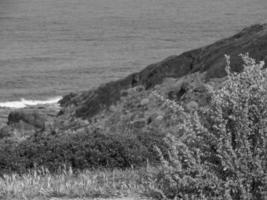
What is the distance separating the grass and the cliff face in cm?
1906

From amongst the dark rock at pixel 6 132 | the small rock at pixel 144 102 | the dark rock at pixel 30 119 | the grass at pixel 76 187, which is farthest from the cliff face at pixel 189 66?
the grass at pixel 76 187

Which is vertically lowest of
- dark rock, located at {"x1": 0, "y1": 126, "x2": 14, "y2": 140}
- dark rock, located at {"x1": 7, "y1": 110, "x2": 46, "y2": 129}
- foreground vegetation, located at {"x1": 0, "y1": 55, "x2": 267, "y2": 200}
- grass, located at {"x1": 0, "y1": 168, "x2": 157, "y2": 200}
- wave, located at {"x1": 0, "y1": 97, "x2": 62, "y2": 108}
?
dark rock, located at {"x1": 0, "y1": 126, "x2": 14, "y2": 140}

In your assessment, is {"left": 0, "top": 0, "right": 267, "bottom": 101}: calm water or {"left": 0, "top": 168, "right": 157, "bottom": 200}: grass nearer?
{"left": 0, "top": 168, "right": 157, "bottom": 200}: grass

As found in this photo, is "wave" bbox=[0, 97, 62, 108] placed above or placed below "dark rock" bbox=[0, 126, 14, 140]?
above

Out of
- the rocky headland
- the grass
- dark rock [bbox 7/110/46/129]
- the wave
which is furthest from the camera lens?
the wave

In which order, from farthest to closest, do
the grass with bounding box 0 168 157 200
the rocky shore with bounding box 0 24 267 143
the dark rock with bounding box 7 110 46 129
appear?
1. the dark rock with bounding box 7 110 46 129
2. the rocky shore with bounding box 0 24 267 143
3. the grass with bounding box 0 168 157 200

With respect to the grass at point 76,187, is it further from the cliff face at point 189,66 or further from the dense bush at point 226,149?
the cliff face at point 189,66

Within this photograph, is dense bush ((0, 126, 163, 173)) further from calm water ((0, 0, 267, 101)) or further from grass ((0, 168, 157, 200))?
calm water ((0, 0, 267, 101))

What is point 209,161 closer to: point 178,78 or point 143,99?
point 143,99

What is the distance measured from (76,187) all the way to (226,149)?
2.02 meters

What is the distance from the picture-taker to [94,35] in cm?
9531

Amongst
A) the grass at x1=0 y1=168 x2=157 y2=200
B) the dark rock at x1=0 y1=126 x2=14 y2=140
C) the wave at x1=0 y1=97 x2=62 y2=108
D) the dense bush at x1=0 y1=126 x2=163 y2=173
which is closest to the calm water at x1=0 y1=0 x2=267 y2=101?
the wave at x1=0 y1=97 x2=62 y2=108

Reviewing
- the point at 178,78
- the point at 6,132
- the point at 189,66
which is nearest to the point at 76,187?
the point at 178,78

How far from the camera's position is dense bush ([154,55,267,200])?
25.3 feet
